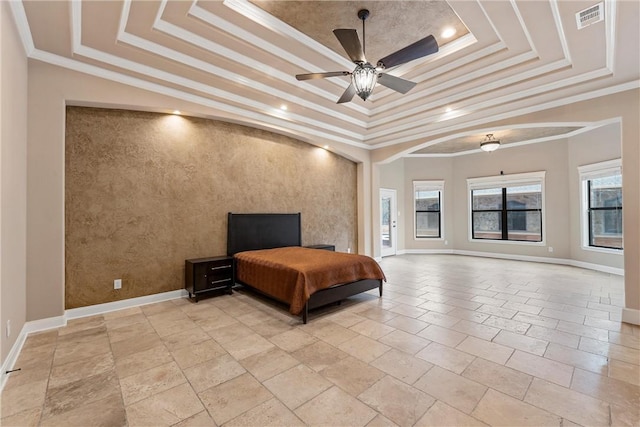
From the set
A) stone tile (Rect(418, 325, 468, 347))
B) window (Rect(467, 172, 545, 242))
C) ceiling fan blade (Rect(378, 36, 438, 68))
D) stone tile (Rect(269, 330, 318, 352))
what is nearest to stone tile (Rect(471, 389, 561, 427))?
stone tile (Rect(418, 325, 468, 347))

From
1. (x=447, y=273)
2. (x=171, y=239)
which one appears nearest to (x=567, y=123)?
(x=447, y=273)

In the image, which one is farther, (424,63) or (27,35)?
(424,63)

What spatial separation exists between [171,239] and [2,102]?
242 cm

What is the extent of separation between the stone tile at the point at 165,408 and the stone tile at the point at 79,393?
263 mm

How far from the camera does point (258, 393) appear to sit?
206 centimetres

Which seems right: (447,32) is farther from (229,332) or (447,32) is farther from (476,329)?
(229,332)

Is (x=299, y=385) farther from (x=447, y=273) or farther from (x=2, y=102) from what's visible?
(x=447, y=273)

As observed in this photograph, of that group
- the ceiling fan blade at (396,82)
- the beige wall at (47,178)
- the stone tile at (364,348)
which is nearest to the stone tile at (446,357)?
the stone tile at (364,348)

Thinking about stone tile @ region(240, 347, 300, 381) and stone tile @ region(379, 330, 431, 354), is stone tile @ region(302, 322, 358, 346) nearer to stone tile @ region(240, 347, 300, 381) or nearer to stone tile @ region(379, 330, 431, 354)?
stone tile @ region(379, 330, 431, 354)

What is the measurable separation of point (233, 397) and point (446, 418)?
4.75 ft

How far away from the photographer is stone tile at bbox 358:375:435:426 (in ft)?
5.95

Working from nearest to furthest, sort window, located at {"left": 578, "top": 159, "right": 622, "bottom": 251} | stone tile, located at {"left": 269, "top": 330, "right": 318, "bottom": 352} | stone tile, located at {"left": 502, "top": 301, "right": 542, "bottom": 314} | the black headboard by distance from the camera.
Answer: stone tile, located at {"left": 269, "top": 330, "right": 318, "bottom": 352}, stone tile, located at {"left": 502, "top": 301, "right": 542, "bottom": 314}, the black headboard, window, located at {"left": 578, "top": 159, "right": 622, "bottom": 251}

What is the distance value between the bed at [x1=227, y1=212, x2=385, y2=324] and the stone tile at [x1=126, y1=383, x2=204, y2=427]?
1433 millimetres

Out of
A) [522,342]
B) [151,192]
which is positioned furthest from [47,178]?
[522,342]
